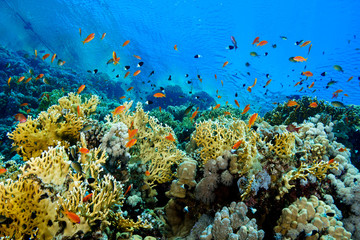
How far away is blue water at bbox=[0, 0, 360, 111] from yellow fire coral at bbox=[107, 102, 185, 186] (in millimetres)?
29420

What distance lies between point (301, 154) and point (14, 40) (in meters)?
61.2

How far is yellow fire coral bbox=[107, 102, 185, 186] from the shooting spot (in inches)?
169

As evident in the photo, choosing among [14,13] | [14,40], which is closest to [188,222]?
[14,40]

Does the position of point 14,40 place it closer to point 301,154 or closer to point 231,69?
point 231,69

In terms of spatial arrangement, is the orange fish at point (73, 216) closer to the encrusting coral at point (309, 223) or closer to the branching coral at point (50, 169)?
the branching coral at point (50, 169)

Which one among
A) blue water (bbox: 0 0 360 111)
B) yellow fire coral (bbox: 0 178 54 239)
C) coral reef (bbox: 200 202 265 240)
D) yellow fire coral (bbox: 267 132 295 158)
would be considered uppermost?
blue water (bbox: 0 0 360 111)

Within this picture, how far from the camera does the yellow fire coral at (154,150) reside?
429 cm

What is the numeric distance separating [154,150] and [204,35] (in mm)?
44347

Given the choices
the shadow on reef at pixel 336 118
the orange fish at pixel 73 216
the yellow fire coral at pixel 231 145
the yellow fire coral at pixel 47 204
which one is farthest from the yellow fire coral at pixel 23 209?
the shadow on reef at pixel 336 118

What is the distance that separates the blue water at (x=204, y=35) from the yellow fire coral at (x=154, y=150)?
2942 centimetres

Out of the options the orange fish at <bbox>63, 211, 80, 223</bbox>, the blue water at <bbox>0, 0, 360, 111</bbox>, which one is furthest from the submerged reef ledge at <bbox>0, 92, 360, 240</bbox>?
the blue water at <bbox>0, 0, 360, 111</bbox>

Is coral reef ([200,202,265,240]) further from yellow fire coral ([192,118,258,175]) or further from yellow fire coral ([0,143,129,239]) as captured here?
yellow fire coral ([0,143,129,239])

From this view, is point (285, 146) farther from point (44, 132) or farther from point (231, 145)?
point (44, 132)

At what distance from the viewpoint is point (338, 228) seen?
8.42 ft
